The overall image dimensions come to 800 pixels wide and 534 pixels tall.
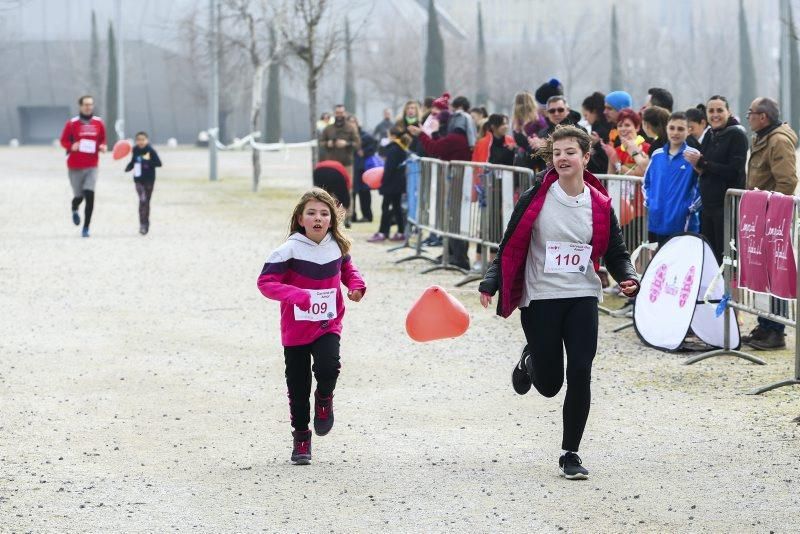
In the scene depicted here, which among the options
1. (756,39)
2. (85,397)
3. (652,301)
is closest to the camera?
(85,397)

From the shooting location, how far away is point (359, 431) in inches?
334

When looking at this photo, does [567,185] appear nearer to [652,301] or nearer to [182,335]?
[652,301]

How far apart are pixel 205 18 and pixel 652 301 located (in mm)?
90716

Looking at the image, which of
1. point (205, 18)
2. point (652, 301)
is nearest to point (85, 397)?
point (652, 301)

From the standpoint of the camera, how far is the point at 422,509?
6.65 meters

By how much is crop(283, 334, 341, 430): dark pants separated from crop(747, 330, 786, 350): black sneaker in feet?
15.9

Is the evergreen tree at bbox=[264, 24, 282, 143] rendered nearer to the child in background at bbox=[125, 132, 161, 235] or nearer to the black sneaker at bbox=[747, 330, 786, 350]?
the child in background at bbox=[125, 132, 161, 235]

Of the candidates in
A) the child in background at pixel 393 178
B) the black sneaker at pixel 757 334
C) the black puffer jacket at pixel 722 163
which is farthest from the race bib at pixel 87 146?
the black sneaker at pixel 757 334

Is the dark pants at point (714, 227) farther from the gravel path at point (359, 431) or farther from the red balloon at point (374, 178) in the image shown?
the red balloon at point (374, 178)

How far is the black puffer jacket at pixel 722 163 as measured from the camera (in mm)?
11797

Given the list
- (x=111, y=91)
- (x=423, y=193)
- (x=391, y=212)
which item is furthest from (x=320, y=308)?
(x=111, y=91)

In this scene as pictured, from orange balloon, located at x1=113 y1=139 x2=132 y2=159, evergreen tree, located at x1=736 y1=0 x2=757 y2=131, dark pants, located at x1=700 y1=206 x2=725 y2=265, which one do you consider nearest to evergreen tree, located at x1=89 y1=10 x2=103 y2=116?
evergreen tree, located at x1=736 y1=0 x2=757 y2=131

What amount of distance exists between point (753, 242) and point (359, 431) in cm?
344

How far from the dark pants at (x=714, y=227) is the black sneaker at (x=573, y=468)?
490 centimetres
